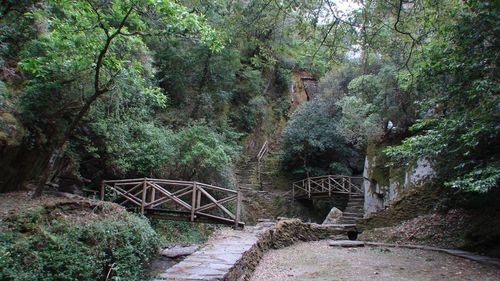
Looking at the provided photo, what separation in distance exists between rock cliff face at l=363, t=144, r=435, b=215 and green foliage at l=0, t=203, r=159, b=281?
7.69 meters

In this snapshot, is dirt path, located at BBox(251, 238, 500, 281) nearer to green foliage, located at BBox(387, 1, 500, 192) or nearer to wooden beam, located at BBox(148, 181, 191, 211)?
green foliage, located at BBox(387, 1, 500, 192)

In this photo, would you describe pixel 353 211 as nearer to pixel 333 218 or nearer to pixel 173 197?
pixel 333 218

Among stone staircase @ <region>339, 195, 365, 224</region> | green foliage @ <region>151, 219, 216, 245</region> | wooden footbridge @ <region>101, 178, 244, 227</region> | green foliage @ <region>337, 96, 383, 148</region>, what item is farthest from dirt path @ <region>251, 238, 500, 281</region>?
green foliage @ <region>337, 96, 383, 148</region>

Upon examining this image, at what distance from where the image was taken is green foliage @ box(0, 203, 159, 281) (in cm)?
381

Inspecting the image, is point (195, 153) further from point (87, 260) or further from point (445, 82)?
point (445, 82)

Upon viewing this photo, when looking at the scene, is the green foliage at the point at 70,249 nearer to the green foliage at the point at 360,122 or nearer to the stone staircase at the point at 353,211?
the stone staircase at the point at 353,211

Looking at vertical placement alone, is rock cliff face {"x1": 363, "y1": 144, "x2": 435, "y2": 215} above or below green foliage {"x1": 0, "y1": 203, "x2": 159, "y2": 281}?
above

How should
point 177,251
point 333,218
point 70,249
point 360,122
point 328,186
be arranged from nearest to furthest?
point 70,249, point 177,251, point 333,218, point 360,122, point 328,186

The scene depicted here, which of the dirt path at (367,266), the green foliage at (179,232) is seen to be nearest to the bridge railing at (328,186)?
the green foliage at (179,232)

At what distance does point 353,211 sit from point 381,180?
1.59m

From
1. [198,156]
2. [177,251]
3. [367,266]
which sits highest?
[198,156]

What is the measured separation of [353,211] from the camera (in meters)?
12.6

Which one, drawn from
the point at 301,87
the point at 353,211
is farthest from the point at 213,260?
the point at 301,87

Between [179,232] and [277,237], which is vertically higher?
[277,237]
